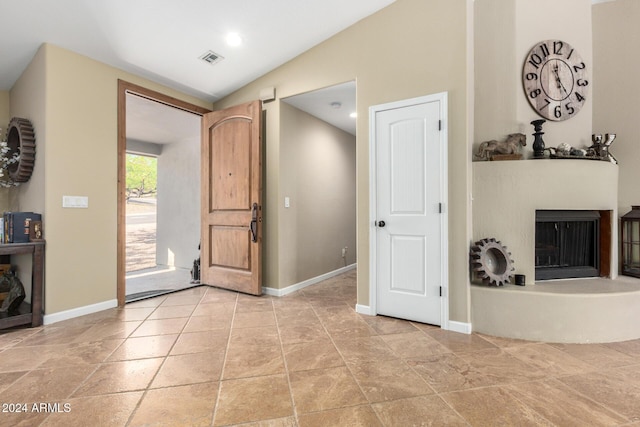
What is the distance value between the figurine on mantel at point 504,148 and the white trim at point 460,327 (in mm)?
1454

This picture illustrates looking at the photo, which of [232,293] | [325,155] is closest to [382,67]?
[325,155]

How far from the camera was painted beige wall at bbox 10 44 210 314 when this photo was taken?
279cm

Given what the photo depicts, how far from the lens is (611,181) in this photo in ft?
9.35

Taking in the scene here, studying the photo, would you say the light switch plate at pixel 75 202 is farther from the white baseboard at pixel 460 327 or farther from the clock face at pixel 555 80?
the clock face at pixel 555 80

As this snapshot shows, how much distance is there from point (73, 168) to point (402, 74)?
126 inches

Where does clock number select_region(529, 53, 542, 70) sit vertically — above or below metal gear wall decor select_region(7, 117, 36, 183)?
above

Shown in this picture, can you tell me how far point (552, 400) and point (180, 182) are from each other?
611 centimetres

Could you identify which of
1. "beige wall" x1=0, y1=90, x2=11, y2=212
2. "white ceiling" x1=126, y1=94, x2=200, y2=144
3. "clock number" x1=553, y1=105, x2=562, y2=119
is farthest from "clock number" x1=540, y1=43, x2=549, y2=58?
"beige wall" x1=0, y1=90, x2=11, y2=212

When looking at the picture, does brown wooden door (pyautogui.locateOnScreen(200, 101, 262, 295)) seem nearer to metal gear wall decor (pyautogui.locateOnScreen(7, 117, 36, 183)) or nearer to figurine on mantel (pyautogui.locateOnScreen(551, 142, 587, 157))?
metal gear wall decor (pyautogui.locateOnScreen(7, 117, 36, 183))

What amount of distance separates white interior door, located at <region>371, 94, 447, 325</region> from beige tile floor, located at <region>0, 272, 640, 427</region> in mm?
258

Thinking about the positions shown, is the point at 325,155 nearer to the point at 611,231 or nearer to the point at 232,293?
the point at 232,293

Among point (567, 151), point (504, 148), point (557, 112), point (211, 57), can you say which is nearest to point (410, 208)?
point (504, 148)

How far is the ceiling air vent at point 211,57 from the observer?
10.6ft

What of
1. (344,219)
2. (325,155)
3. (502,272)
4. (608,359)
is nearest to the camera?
(608,359)
